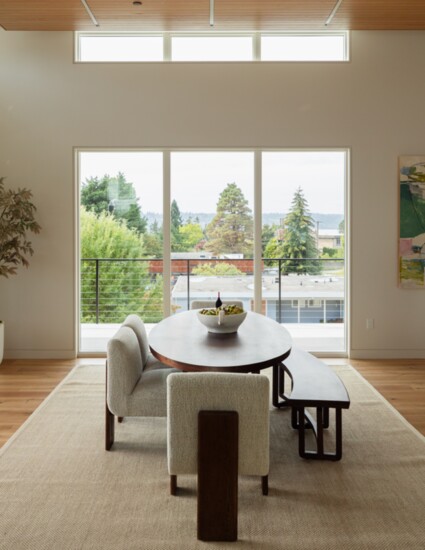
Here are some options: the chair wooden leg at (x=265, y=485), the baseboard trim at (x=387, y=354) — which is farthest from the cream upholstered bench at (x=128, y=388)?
the baseboard trim at (x=387, y=354)

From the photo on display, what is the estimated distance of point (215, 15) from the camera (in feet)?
15.2

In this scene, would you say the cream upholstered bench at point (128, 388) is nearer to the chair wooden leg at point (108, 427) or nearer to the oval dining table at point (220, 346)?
the chair wooden leg at point (108, 427)

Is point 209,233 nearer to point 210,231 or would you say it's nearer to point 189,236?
point 210,231

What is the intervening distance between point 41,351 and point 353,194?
144 inches

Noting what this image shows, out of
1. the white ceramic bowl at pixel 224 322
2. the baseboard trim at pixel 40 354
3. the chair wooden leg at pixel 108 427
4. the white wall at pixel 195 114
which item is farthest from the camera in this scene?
the baseboard trim at pixel 40 354

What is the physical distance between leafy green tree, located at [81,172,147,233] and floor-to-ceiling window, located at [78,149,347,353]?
0.01 m

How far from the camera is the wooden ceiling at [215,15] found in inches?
174

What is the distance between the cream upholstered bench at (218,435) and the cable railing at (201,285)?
10.1 ft

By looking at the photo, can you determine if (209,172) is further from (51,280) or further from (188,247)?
(51,280)

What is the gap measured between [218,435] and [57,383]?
2.60 metres

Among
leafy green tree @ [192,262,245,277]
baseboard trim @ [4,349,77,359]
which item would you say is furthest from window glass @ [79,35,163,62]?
baseboard trim @ [4,349,77,359]

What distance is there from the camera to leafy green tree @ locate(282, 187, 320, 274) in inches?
213

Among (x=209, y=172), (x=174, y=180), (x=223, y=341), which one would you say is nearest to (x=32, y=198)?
(x=174, y=180)

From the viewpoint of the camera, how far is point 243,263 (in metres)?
5.41
